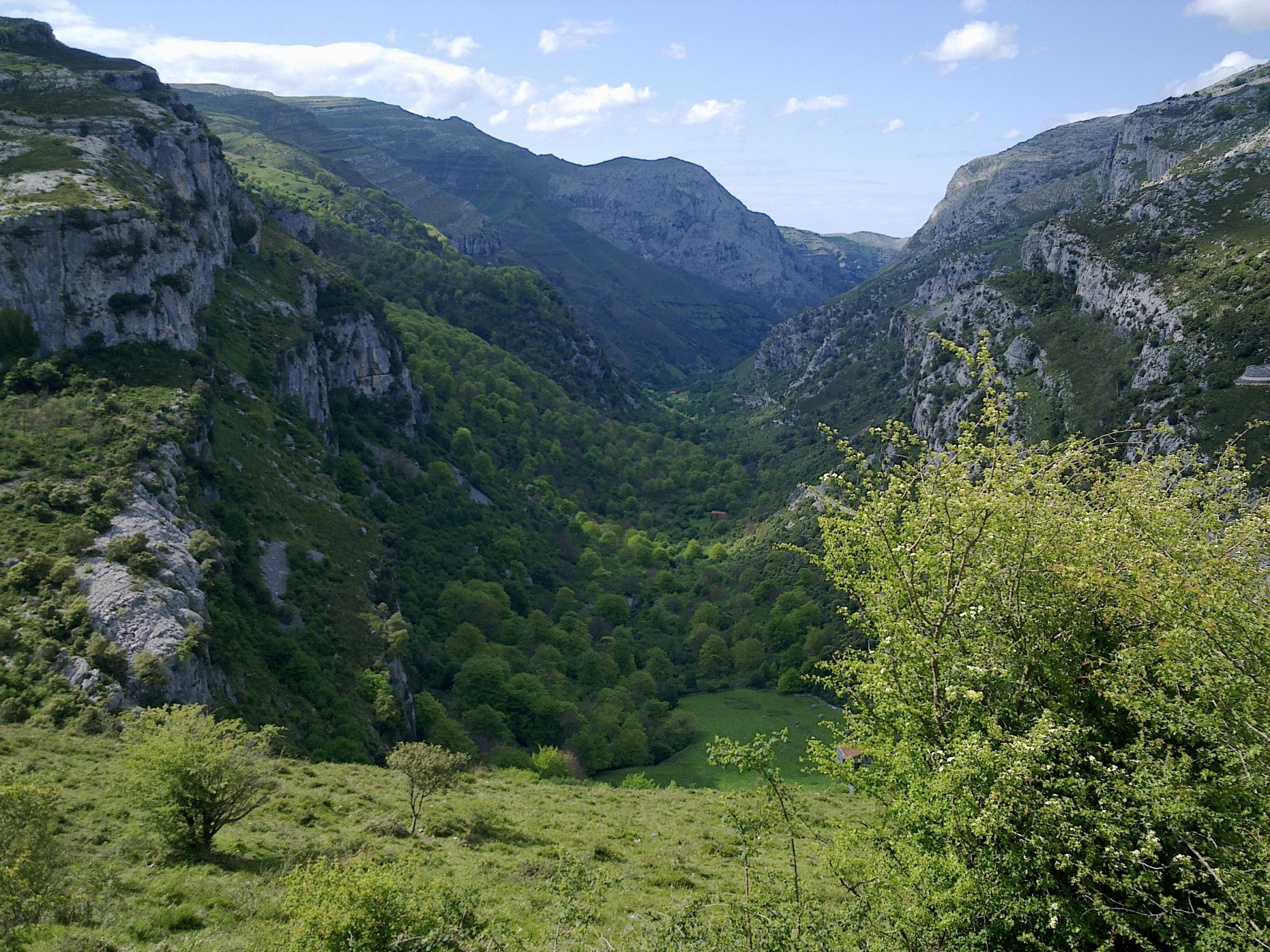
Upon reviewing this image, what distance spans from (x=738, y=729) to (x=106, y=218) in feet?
280

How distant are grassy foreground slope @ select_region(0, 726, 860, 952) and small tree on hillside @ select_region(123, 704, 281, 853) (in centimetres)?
117

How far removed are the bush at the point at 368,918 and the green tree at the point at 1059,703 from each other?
31.2ft

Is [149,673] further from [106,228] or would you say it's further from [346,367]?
[346,367]

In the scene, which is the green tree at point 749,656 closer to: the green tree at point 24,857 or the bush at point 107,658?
the bush at point 107,658

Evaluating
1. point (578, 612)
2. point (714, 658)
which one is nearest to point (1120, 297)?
point (714, 658)

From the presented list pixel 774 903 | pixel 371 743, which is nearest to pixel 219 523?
pixel 371 743

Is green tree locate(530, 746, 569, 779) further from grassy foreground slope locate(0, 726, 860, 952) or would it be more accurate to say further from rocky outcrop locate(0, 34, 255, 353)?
rocky outcrop locate(0, 34, 255, 353)

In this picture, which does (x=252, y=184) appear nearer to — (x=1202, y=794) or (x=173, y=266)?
(x=173, y=266)

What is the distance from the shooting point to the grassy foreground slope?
20.2m

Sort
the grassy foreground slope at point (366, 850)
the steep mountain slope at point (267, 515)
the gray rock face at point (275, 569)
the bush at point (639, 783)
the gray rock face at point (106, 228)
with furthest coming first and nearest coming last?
the bush at point (639, 783) → the gray rock face at point (106, 228) → the gray rock face at point (275, 569) → the steep mountain slope at point (267, 515) → the grassy foreground slope at point (366, 850)

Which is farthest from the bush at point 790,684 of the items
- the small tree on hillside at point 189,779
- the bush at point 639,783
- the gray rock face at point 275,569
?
the small tree on hillside at point 189,779

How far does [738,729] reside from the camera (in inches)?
3369

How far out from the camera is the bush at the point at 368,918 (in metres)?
15.6

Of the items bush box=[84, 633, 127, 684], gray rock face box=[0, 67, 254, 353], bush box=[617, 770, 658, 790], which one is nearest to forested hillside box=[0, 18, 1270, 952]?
bush box=[84, 633, 127, 684]
